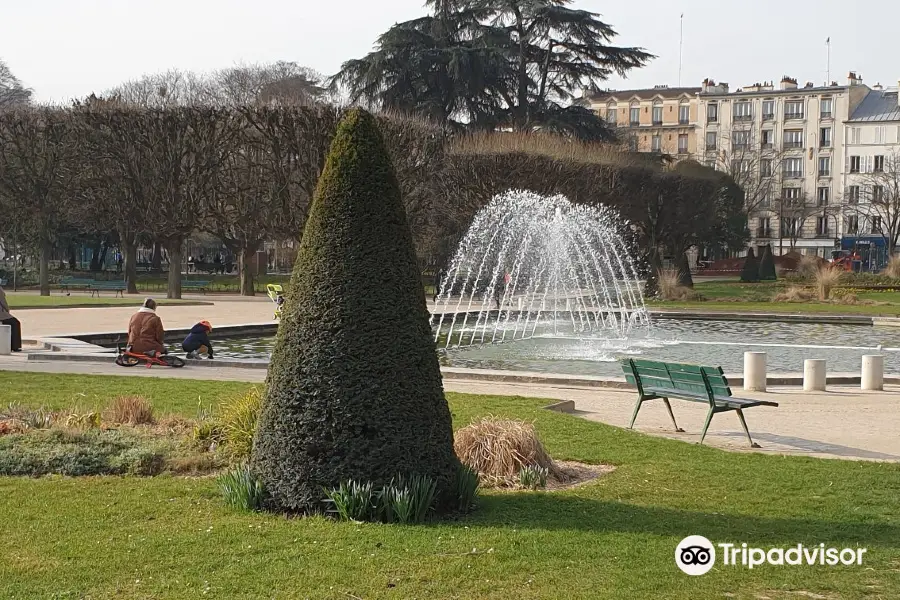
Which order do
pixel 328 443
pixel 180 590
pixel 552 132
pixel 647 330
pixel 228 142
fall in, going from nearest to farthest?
pixel 180 590 → pixel 328 443 → pixel 647 330 → pixel 228 142 → pixel 552 132

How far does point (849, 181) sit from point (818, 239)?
5028 millimetres

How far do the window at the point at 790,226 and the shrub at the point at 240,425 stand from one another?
79929 millimetres

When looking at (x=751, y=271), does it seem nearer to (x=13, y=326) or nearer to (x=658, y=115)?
(x=13, y=326)

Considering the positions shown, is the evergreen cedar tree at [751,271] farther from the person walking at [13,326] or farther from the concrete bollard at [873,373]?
the person walking at [13,326]

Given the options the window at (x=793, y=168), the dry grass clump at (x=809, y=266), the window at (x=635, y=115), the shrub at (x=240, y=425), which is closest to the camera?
the shrub at (x=240, y=425)

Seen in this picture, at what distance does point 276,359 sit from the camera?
6.67 m

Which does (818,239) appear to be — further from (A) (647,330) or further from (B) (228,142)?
(A) (647,330)

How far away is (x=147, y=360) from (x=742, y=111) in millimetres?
84449

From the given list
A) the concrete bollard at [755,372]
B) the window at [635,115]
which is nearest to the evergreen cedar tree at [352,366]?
the concrete bollard at [755,372]

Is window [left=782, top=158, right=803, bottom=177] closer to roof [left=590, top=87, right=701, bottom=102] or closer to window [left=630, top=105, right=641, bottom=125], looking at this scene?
roof [left=590, top=87, right=701, bottom=102]

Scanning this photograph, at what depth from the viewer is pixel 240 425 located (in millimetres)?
8719

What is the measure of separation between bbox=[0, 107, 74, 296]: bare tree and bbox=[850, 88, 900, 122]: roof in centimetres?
6557

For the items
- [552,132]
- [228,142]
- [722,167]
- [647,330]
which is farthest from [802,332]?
[722,167]

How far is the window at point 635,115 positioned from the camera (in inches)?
4126
